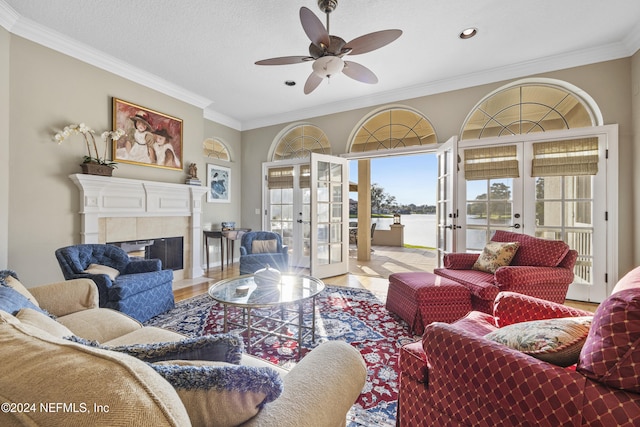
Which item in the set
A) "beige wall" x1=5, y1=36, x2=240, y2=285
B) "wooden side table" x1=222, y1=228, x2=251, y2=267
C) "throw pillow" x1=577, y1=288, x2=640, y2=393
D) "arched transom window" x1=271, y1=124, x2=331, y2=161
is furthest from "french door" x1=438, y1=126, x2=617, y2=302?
"beige wall" x1=5, y1=36, x2=240, y2=285

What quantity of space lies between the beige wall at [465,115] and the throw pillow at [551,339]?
3.09m

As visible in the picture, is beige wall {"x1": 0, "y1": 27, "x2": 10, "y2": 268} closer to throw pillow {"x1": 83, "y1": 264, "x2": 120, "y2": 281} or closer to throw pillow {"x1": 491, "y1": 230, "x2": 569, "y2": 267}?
throw pillow {"x1": 83, "y1": 264, "x2": 120, "y2": 281}

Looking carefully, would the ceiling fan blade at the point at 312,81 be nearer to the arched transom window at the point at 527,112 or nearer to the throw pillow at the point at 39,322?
the arched transom window at the point at 527,112

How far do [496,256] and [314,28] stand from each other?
2.68m

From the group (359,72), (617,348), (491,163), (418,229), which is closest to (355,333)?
(617,348)

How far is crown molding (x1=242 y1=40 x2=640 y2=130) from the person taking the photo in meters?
3.07

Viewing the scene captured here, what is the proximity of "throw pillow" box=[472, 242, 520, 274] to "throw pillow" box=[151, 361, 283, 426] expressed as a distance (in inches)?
109

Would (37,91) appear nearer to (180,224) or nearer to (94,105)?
(94,105)

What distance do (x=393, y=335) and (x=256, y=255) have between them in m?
2.24

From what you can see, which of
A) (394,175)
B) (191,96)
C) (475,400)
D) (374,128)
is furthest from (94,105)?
(394,175)

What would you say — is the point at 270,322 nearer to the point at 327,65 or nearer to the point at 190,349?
the point at 190,349

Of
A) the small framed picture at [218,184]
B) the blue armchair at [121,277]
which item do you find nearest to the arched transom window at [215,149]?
the small framed picture at [218,184]

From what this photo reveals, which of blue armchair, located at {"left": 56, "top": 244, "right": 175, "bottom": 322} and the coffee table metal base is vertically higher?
blue armchair, located at {"left": 56, "top": 244, "right": 175, "bottom": 322}

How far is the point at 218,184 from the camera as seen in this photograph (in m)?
5.31
